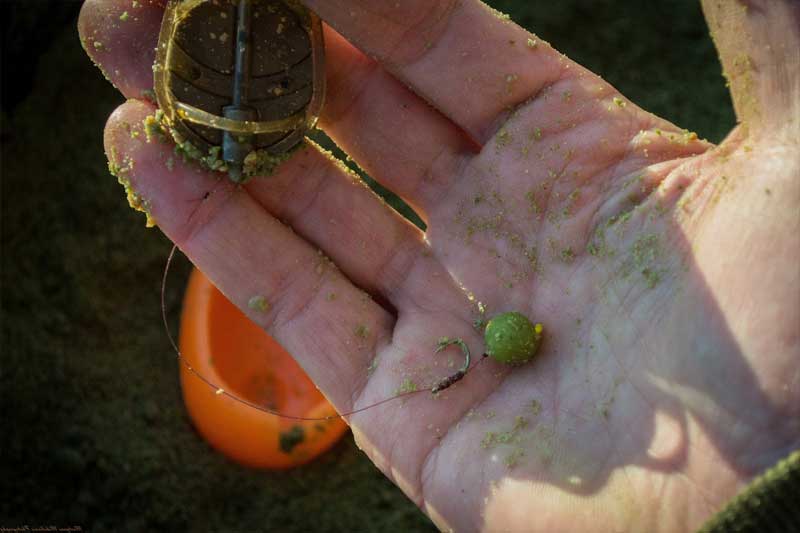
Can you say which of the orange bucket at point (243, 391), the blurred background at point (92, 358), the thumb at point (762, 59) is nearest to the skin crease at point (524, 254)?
the thumb at point (762, 59)

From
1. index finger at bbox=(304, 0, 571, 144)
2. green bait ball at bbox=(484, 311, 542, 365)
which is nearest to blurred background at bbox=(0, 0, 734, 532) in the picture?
green bait ball at bbox=(484, 311, 542, 365)

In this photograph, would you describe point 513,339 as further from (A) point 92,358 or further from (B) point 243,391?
(A) point 92,358

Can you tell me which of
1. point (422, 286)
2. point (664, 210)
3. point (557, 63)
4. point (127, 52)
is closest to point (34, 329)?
point (127, 52)

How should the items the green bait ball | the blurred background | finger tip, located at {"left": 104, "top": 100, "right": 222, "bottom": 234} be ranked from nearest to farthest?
the green bait ball, finger tip, located at {"left": 104, "top": 100, "right": 222, "bottom": 234}, the blurred background

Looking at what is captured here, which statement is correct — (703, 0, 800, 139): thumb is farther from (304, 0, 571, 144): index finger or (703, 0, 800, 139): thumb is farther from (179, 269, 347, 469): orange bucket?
(179, 269, 347, 469): orange bucket

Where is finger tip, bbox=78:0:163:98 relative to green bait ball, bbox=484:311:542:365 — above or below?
below

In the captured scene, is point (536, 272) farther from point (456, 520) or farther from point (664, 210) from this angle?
point (456, 520)
